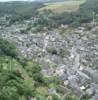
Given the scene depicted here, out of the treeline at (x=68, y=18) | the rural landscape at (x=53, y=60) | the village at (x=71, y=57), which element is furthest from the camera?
the treeline at (x=68, y=18)

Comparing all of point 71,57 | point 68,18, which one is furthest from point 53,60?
point 68,18

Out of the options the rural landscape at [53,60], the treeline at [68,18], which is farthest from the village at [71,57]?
the treeline at [68,18]

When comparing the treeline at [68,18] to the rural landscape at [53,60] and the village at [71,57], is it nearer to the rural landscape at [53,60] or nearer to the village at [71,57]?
the rural landscape at [53,60]

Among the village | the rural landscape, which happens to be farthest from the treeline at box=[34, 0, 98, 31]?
the village

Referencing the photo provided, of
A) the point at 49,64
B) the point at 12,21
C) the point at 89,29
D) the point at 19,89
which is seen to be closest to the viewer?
the point at 19,89

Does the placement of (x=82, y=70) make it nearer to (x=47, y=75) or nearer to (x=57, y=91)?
(x=47, y=75)

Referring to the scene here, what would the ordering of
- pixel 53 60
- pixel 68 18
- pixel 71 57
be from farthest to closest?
pixel 68 18, pixel 71 57, pixel 53 60

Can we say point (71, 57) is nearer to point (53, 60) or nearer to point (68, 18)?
point (53, 60)

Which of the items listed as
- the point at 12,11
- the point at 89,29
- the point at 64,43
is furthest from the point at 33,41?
the point at 12,11
